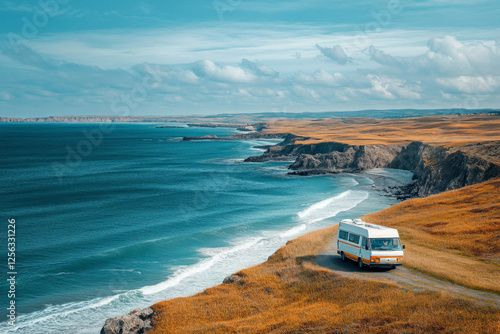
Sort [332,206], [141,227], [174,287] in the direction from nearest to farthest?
[174,287]
[141,227]
[332,206]

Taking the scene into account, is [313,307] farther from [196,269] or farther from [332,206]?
[332,206]

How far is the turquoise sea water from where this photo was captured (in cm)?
3105

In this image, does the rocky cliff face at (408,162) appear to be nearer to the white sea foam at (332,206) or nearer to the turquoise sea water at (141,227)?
the turquoise sea water at (141,227)

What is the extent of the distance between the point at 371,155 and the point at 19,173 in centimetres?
9335

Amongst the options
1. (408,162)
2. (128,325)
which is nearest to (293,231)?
(128,325)

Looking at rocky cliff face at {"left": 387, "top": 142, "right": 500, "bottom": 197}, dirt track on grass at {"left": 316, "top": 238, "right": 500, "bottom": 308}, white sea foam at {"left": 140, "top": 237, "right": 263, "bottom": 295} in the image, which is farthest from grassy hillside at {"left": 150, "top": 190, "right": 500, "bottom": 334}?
rocky cliff face at {"left": 387, "top": 142, "right": 500, "bottom": 197}

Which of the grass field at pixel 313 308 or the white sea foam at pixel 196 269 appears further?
the white sea foam at pixel 196 269

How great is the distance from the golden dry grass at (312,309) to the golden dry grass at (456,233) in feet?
15.0

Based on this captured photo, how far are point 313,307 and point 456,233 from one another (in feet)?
59.3

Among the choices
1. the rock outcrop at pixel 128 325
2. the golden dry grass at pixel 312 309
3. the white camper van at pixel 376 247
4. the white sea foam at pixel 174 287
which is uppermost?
the white camper van at pixel 376 247

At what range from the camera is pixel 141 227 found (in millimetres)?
51719

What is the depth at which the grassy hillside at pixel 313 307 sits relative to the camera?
17109 millimetres

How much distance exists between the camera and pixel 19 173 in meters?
101

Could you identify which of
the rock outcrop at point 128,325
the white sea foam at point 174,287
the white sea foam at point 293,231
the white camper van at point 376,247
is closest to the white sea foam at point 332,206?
the white sea foam at point 293,231
